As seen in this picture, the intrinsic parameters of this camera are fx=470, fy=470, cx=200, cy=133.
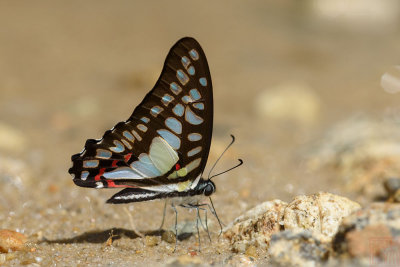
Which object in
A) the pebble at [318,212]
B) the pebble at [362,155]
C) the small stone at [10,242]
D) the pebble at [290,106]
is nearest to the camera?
the pebble at [318,212]

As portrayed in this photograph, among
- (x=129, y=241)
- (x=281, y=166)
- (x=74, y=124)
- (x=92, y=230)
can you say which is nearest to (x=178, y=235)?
(x=129, y=241)

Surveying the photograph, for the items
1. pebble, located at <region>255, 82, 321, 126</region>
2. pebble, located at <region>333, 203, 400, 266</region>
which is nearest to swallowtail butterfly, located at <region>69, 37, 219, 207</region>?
pebble, located at <region>333, 203, 400, 266</region>

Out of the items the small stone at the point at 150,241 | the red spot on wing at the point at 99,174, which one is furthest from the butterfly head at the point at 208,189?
the red spot on wing at the point at 99,174

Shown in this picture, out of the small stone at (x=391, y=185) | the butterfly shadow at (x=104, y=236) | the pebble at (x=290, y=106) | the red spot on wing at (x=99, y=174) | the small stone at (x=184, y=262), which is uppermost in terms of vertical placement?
the pebble at (x=290, y=106)

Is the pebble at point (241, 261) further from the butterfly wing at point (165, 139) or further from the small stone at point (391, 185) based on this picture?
the small stone at point (391, 185)

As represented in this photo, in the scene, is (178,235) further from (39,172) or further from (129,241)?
(39,172)

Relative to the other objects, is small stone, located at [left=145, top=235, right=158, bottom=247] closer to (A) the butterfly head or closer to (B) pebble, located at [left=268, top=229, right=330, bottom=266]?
(A) the butterfly head

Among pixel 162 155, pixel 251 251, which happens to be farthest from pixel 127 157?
pixel 251 251
